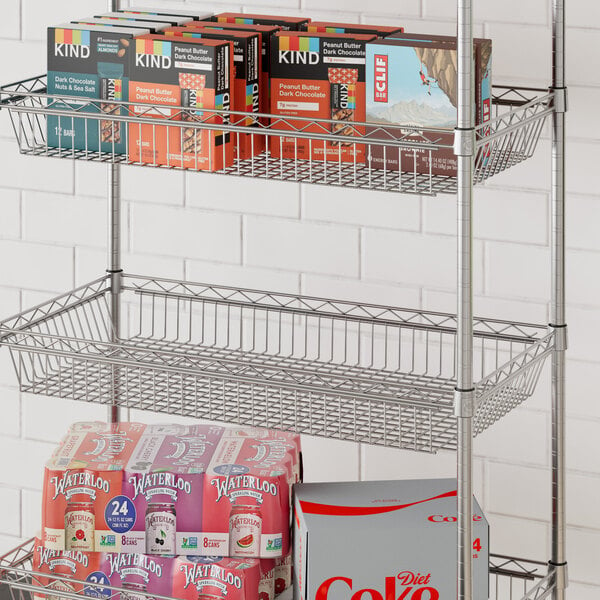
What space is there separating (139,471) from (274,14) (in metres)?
0.98

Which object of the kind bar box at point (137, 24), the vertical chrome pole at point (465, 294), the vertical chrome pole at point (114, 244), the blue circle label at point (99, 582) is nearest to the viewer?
the vertical chrome pole at point (465, 294)

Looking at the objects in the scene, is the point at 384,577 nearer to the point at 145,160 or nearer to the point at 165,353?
the point at 165,353

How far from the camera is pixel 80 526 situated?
2.29 meters

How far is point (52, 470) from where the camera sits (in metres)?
2.29

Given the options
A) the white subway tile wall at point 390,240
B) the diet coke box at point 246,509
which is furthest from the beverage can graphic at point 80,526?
the white subway tile wall at point 390,240

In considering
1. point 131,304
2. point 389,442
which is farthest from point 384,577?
point 131,304

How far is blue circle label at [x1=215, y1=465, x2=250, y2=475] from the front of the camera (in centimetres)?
223

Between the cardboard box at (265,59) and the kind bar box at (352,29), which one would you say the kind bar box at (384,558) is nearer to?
the cardboard box at (265,59)

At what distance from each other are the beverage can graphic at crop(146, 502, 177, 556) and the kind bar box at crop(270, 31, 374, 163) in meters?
0.66

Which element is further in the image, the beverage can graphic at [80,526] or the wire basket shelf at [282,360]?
the beverage can graphic at [80,526]

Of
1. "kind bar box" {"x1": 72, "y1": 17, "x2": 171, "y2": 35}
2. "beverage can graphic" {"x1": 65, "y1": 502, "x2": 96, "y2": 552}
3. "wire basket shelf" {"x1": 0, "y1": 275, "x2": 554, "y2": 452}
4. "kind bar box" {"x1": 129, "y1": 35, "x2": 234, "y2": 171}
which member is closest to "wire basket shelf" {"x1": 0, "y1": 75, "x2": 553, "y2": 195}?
"kind bar box" {"x1": 129, "y1": 35, "x2": 234, "y2": 171}

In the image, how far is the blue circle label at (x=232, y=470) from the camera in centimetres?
223

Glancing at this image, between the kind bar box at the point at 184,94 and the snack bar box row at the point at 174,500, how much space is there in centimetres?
54

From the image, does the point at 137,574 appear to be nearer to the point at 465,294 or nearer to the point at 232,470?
the point at 232,470
